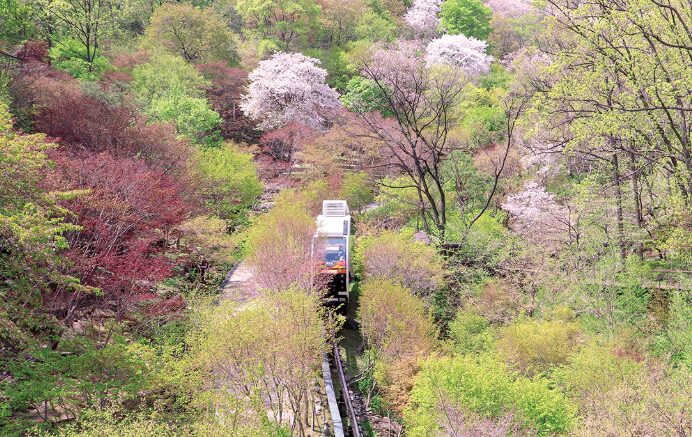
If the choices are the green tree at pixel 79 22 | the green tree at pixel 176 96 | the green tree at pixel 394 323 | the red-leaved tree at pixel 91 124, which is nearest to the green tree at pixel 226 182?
the red-leaved tree at pixel 91 124

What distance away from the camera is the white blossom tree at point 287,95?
34.2 metres

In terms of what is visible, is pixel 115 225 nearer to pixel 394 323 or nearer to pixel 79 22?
pixel 394 323

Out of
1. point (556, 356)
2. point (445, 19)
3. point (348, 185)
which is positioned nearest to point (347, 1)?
point (445, 19)

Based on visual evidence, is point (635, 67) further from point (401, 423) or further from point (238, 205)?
point (238, 205)

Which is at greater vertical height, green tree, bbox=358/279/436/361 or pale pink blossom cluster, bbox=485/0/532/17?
pale pink blossom cluster, bbox=485/0/532/17

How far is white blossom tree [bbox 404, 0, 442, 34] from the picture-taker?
2099 inches

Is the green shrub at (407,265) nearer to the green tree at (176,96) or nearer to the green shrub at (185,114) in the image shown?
the green shrub at (185,114)

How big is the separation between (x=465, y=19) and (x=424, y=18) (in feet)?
17.0

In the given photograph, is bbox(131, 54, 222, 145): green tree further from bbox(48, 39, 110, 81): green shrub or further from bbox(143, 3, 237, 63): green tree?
bbox(143, 3, 237, 63): green tree

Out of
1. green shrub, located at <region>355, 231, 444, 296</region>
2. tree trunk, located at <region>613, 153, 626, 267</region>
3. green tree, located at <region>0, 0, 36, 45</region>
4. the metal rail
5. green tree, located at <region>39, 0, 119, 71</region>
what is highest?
green tree, located at <region>39, 0, 119, 71</region>

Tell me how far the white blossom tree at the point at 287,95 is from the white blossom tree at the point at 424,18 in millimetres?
20941

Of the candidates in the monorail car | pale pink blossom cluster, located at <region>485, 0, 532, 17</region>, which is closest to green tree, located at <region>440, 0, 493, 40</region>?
pale pink blossom cluster, located at <region>485, 0, 532, 17</region>

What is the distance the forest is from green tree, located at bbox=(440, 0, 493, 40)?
77.3ft

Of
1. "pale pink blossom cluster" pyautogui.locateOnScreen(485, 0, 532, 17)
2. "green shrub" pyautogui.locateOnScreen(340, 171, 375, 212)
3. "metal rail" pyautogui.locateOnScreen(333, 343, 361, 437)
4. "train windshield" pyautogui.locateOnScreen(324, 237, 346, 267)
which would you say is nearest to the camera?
"metal rail" pyautogui.locateOnScreen(333, 343, 361, 437)
